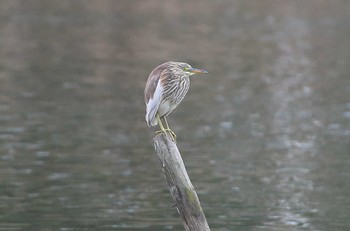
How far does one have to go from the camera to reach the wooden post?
9.56 meters

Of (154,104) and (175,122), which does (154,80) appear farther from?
(175,122)

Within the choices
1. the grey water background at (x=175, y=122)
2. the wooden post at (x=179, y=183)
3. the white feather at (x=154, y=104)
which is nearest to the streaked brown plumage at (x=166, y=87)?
the white feather at (x=154, y=104)

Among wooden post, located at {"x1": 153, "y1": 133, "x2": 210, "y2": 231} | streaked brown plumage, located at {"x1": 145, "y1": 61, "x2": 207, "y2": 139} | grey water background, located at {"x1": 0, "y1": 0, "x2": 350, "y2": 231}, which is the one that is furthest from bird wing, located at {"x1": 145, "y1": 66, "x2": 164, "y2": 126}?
grey water background, located at {"x1": 0, "y1": 0, "x2": 350, "y2": 231}

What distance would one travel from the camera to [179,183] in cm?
956

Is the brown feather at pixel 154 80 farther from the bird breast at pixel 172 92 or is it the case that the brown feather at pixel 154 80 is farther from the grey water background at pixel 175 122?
the grey water background at pixel 175 122

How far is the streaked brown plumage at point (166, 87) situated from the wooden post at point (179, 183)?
1.38ft

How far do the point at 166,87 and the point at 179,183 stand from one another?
1.17m

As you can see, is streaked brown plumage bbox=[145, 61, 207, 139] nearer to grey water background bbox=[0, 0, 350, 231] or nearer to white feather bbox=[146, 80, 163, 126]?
white feather bbox=[146, 80, 163, 126]

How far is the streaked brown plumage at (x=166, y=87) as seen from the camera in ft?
33.4

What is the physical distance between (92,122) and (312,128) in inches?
203

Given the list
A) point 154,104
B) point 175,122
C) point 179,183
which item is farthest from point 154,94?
point 175,122

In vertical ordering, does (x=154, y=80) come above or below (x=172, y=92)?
above

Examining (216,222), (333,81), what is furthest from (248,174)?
(333,81)

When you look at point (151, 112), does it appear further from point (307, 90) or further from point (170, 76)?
point (307, 90)
